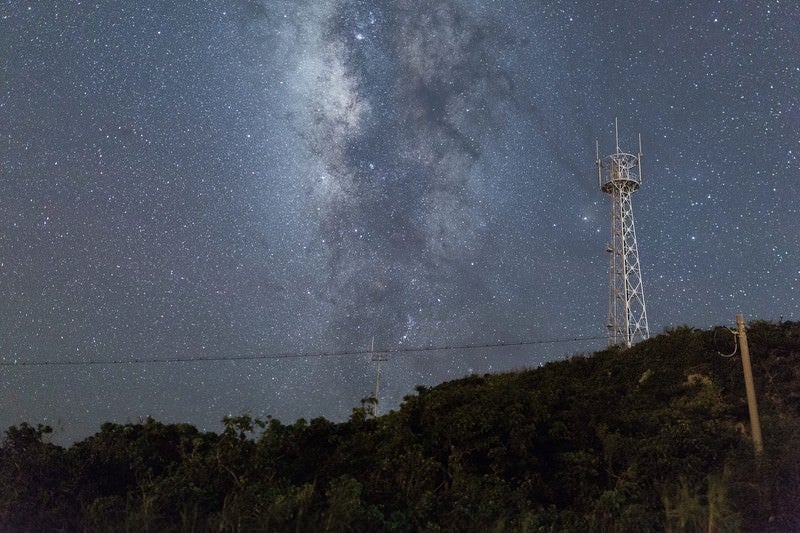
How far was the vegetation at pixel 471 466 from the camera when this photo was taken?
9102mm

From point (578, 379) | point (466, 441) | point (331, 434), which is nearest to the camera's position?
point (466, 441)

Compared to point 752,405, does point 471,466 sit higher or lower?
lower

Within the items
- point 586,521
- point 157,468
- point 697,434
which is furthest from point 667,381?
point 157,468

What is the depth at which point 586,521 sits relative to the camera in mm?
10719

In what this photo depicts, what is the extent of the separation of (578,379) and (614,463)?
284 inches

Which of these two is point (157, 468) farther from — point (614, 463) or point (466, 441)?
point (614, 463)

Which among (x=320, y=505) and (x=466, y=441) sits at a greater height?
(x=466, y=441)

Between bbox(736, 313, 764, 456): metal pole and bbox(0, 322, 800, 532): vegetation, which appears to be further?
bbox(736, 313, 764, 456): metal pole

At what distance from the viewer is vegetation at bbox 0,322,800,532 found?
9102mm

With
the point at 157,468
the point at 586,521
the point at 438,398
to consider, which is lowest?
the point at 586,521

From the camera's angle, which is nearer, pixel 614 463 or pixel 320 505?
pixel 320 505

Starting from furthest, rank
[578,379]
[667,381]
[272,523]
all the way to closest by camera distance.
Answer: [578,379] < [667,381] < [272,523]

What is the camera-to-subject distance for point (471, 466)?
45.6ft

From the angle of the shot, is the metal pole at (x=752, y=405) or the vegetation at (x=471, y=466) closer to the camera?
the vegetation at (x=471, y=466)
